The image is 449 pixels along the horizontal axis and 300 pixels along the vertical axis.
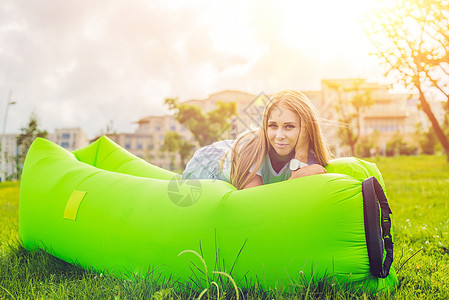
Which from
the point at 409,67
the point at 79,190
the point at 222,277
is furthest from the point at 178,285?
the point at 409,67

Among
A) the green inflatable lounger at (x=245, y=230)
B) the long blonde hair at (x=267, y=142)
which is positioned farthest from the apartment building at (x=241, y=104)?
the green inflatable lounger at (x=245, y=230)

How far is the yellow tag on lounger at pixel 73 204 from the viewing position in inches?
98.5

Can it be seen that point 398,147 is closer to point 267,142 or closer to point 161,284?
point 267,142

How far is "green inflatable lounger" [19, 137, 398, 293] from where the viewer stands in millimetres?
1830

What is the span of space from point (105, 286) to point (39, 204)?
3.86 ft

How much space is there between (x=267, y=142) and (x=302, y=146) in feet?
0.80

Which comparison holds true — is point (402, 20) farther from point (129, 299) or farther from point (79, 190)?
point (129, 299)

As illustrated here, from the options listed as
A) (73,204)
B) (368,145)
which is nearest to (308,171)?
(73,204)

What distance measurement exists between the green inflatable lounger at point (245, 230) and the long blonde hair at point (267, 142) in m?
0.52

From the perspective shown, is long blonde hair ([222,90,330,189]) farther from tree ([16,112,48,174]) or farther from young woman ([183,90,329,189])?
tree ([16,112,48,174])

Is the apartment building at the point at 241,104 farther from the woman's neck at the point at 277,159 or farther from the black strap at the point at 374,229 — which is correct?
the black strap at the point at 374,229

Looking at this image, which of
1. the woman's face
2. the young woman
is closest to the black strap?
the young woman

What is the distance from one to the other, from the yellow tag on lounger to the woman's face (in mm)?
1281

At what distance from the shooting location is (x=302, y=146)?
9.03 ft
